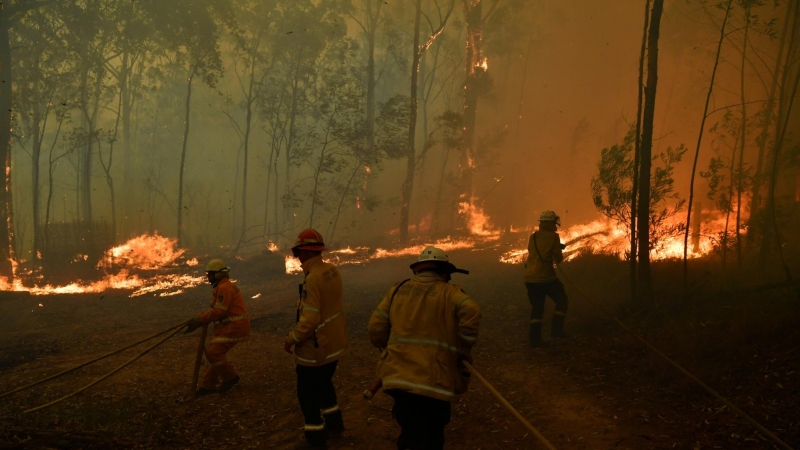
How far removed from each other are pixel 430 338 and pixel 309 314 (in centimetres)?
148

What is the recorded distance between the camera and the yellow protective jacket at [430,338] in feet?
11.8

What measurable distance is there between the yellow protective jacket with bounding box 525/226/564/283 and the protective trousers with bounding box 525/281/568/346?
121 mm

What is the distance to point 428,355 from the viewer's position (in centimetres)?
366

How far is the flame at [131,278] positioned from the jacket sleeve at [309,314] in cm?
1266

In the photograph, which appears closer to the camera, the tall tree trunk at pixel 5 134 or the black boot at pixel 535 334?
the black boot at pixel 535 334

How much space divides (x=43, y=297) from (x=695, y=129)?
149 feet

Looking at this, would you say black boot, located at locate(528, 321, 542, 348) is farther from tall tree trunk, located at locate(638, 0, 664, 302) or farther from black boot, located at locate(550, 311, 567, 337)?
tall tree trunk, located at locate(638, 0, 664, 302)

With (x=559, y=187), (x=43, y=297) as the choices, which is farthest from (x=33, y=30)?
(x=559, y=187)

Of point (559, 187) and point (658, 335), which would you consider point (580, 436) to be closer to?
point (658, 335)

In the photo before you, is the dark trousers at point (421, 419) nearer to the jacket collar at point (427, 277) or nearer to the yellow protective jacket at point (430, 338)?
the yellow protective jacket at point (430, 338)

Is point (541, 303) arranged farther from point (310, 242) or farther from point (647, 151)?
point (310, 242)

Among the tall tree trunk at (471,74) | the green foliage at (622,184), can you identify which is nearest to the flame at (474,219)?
the tall tree trunk at (471,74)

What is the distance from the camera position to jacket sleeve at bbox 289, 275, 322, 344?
4652 mm

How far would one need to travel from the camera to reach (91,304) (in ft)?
46.1
